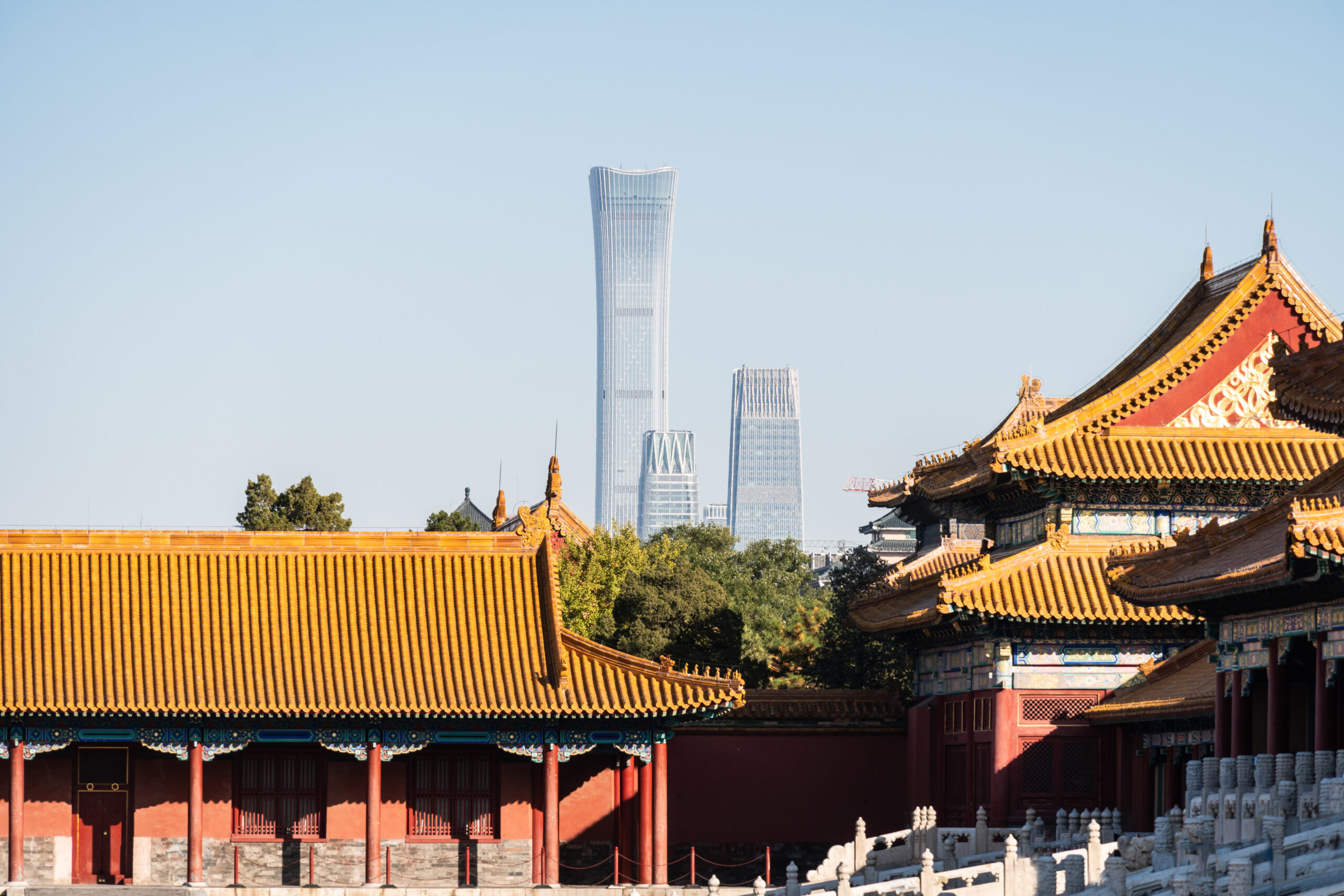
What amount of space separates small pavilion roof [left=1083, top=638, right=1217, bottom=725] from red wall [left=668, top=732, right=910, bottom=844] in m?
6.03

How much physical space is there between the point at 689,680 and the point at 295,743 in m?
7.49

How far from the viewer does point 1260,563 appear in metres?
27.4

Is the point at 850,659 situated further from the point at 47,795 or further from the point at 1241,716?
the point at 1241,716

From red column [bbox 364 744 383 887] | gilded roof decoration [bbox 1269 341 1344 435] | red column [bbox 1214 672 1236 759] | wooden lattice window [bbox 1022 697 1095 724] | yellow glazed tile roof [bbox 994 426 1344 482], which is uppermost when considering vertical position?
→ gilded roof decoration [bbox 1269 341 1344 435]

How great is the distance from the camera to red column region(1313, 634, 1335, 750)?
2598 cm

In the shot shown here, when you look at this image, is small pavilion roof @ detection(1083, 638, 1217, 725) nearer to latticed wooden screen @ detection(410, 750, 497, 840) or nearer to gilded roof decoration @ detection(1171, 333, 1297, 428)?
gilded roof decoration @ detection(1171, 333, 1297, 428)

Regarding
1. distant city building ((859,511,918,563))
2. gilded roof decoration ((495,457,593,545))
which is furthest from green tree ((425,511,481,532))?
distant city building ((859,511,918,563))

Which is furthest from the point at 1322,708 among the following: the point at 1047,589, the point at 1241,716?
the point at 1047,589

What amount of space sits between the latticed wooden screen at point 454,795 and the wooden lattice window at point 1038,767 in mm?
9759

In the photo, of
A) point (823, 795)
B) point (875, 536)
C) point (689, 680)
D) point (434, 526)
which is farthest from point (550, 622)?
point (875, 536)

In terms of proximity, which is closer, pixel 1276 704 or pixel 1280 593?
pixel 1280 593

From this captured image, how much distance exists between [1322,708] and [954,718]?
13.1 metres

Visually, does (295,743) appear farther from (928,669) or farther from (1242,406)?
(1242,406)

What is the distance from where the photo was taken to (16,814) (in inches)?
1431
